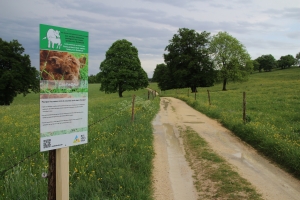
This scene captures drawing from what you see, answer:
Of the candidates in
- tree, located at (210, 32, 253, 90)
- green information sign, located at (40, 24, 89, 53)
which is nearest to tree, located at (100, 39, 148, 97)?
tree, located at (210, 32, 253, 90)

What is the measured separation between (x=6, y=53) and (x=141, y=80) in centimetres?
2118

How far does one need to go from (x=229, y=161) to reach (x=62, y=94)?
5377mm

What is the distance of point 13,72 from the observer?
34.7 metres

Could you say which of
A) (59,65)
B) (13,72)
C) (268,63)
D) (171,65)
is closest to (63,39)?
(59,65)

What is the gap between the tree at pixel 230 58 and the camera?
1879 inches

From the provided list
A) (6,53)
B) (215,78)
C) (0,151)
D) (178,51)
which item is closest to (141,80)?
(178,51)

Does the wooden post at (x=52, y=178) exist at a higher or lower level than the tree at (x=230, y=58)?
lower

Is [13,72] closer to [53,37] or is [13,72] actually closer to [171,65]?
[171,65]

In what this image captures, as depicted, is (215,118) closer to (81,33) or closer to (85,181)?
(85,181)

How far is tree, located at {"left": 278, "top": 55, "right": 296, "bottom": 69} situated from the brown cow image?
370 ft

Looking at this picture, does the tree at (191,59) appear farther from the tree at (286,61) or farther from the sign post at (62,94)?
the tree at (286,61)

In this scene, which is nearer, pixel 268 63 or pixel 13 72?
pixel 13 72

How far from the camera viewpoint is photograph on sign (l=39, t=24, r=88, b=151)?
302 cm

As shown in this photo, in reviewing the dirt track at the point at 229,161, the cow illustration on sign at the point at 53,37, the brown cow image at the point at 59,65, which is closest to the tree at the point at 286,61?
the dirt track at the point at 229,161
